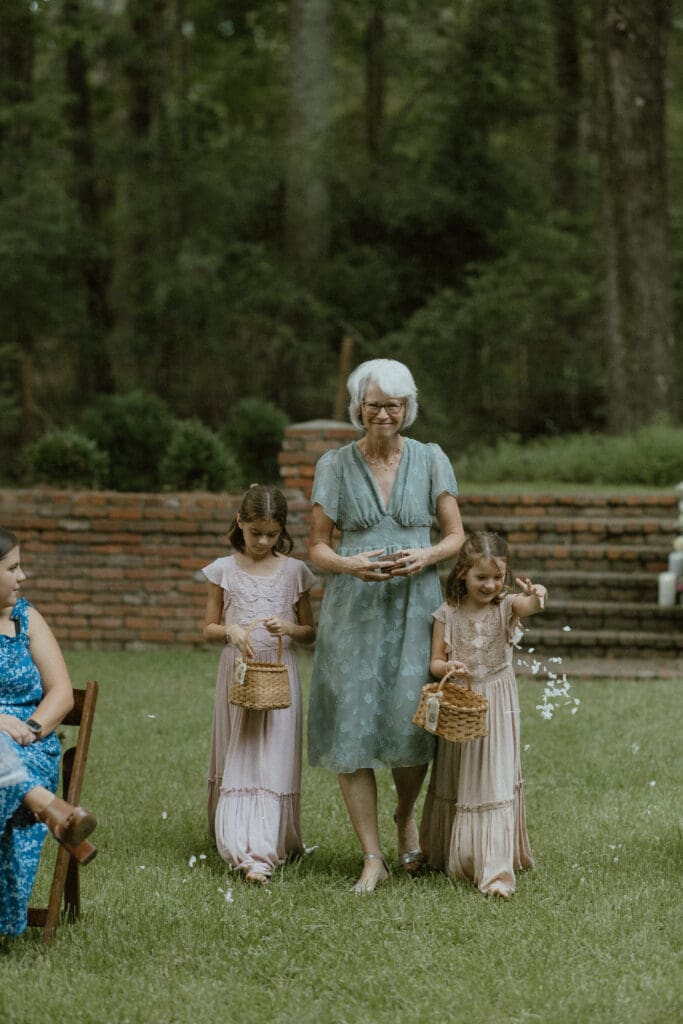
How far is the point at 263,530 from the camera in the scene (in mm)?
5438

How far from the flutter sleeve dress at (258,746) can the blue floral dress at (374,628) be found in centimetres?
21

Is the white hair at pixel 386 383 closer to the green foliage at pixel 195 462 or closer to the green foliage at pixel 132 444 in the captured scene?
the green foliage at pixel 195 462

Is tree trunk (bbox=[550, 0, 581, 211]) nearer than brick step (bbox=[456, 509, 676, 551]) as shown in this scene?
No

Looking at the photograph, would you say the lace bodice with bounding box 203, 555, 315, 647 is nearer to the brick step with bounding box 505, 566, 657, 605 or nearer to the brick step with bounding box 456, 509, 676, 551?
the brick step with bounding box 505, 566, 657, 605

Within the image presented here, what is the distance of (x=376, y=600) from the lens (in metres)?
5.29

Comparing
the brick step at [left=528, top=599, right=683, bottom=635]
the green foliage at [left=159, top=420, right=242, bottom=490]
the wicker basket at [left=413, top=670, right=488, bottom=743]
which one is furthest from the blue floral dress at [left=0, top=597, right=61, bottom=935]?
the green foliage at [left=159, top=420, right=242, bottom=490]

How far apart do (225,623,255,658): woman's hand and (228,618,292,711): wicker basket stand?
77 millimetres

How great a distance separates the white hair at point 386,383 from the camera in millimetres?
5129

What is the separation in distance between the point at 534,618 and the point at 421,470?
5869mm

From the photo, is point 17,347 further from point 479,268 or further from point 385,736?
point 385,736

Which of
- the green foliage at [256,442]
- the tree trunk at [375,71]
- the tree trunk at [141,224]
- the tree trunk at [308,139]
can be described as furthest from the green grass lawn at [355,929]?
the tree trunk at [375,71]

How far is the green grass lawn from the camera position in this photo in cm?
401

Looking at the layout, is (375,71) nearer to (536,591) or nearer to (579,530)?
(579,530)

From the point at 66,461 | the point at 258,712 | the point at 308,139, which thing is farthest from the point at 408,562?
the point at 308,139
